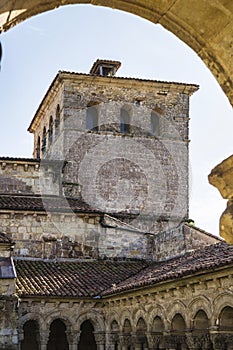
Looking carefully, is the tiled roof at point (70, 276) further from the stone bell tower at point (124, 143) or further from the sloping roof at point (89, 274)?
the stone bell tower at point (124, 143)

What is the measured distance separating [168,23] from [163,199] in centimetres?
2069

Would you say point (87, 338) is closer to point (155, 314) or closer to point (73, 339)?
point (73, 339)

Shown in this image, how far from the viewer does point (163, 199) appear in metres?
24.3

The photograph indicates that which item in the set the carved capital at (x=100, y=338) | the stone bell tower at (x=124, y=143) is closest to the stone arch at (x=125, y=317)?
the carved capital at (x=100, y=338)

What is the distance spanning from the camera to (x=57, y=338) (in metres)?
20.2

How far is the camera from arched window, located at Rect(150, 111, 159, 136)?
81.3 feet

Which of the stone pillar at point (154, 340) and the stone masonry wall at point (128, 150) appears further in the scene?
the stone masonry wall at point (128, 150)

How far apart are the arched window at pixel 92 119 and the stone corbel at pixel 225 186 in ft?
66.2

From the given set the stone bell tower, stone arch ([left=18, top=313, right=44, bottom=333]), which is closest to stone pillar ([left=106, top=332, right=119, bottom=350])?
stone arch ([left=18, top=313, right=44, bottom=333])

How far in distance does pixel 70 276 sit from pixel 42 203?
3603mm

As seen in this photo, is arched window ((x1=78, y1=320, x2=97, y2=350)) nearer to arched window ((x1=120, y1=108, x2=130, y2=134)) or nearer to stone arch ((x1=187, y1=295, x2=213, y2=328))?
stone arch ((x1=187, y1=295, x2=213, y2=328))

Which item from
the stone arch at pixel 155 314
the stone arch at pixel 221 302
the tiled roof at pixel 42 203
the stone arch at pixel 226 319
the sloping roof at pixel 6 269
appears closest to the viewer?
the stone arch at pixel 221 302

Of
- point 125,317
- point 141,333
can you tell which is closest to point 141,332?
point 141,333

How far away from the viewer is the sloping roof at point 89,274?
52.1 feet
